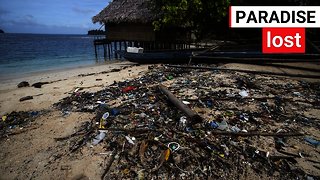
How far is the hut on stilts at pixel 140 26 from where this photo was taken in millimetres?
15422

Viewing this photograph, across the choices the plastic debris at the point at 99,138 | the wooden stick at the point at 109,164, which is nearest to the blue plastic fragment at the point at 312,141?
the wooden stick at the point at 109,164

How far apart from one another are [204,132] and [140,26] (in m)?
13.6

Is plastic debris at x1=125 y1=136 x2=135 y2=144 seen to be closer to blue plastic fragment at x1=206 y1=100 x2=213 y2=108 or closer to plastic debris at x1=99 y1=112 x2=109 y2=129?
plastic debris at x1=99 y1=112 x2=109 y2=129

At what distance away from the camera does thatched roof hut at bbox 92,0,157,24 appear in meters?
15.0

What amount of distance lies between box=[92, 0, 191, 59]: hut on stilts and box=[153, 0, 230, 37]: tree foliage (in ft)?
5.00

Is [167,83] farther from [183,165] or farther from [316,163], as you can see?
[316,163]

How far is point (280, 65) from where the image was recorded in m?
9.48

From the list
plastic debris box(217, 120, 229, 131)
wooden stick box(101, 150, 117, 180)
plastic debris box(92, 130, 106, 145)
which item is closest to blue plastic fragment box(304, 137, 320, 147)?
plastic debris box(217, 120, 229, 131)

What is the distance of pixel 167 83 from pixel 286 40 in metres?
7.11

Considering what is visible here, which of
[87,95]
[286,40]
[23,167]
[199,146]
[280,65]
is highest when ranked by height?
[286,40]

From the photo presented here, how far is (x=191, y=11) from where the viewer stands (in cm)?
1305

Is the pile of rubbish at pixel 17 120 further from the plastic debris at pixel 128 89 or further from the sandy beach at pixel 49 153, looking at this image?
the plastic debris at pixel 128 89

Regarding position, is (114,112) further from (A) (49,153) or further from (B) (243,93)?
(B) (243,93)

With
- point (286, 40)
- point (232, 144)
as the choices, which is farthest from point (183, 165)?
point (286, 40)
